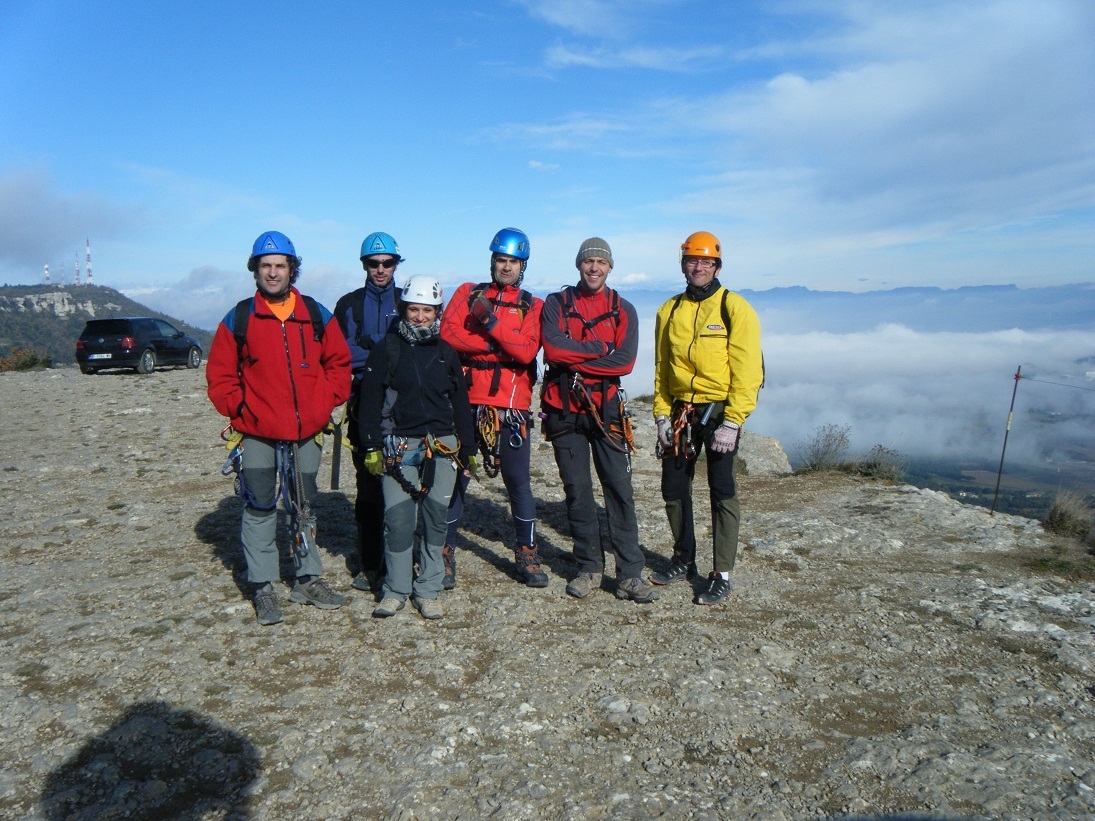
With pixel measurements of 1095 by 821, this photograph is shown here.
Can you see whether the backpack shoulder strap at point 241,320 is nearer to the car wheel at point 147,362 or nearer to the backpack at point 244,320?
the backpack at point 244,320

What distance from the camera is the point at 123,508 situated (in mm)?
8133

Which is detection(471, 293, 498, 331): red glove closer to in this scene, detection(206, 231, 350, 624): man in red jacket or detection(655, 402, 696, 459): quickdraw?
detection(206, 231, 350, 624): man in red jacket

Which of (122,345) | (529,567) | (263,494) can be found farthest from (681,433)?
(122,345)

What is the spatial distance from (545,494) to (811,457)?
565 centimetres

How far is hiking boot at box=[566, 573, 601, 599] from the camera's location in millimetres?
5742

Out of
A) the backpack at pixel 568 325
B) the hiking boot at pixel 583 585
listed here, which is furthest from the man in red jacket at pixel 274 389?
the hiking boot at pixel 583 585

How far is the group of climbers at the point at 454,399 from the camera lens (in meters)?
5.00

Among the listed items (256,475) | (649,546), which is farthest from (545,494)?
(256,475)

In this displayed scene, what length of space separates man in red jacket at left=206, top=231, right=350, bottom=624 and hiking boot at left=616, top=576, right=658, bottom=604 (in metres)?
2.48

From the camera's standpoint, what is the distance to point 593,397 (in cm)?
551

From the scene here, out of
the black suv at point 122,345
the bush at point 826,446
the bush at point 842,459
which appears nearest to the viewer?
the bush at point 842,459

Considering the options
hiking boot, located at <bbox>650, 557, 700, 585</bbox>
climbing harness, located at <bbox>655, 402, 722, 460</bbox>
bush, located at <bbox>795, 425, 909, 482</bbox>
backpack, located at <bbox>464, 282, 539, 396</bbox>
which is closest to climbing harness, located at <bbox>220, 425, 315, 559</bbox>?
backpack, located at <bbox>464, 282, 539, 396</bbox>

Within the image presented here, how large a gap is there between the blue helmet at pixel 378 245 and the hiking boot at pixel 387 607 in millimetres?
2648

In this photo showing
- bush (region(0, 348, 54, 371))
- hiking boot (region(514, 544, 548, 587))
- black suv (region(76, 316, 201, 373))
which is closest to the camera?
hiking boot (region(514, 544, 548, 587))
